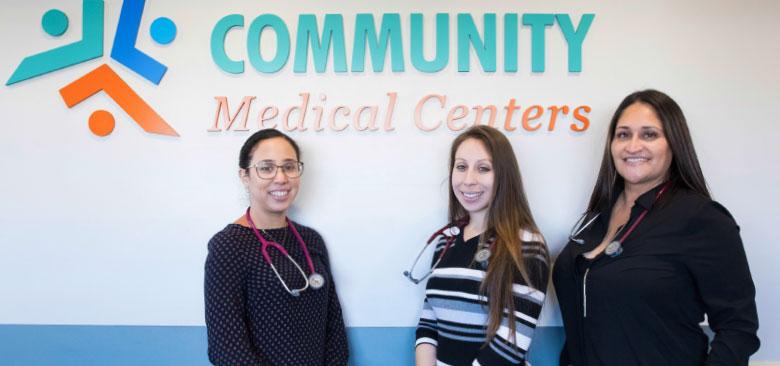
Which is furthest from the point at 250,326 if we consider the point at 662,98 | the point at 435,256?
the point at 662,98

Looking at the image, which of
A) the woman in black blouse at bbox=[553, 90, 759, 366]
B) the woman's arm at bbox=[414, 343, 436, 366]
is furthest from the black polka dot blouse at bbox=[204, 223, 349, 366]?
the woman in black blouse at bbox=[553, 90, 759, 366]

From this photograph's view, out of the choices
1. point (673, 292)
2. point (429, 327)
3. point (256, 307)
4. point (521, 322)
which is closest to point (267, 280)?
point (256, 307)

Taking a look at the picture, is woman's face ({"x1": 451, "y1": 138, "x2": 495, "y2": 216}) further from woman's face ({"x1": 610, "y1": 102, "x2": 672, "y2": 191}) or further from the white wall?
woman's face ({"x1": 610, "y1": 102, "x2": 672, "y2": 191})

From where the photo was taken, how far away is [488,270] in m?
1.33

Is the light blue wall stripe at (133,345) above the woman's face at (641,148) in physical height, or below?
below

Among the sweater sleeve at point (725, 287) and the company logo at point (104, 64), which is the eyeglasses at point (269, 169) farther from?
the sweater sleeve at point (725, 287)

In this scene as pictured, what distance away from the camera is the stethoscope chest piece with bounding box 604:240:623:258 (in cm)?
131

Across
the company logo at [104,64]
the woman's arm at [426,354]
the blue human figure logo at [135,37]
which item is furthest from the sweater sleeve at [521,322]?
the blue human figure logo at [135,37]

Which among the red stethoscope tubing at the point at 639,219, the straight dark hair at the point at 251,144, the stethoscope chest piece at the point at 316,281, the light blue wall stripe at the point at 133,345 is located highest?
the straight dark hair at the point at 251,144

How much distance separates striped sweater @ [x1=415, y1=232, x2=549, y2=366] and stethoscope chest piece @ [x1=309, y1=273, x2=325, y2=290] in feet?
1.17

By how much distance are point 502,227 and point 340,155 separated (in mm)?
684

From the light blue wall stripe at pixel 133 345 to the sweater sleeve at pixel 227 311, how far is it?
1.48ft

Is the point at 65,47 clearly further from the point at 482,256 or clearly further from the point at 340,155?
the point at 482,256

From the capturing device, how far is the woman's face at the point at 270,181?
148 centimetres
